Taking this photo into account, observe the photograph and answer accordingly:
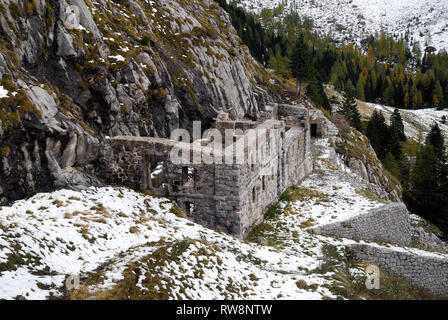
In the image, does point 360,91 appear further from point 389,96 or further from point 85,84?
point 85,84

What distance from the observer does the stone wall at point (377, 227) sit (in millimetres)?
25359

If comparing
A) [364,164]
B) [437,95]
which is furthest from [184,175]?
[437,95]

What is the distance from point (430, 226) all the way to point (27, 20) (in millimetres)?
45491

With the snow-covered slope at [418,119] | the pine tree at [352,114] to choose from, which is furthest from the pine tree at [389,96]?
the pine tree at [352,114]

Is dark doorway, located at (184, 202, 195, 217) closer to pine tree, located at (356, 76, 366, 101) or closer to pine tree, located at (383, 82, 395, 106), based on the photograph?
pine tree, located at (356, 76, 366, 101)

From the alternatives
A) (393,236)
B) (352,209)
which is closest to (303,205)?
(352,209)

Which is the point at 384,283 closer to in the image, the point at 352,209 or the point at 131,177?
the point at 352,209

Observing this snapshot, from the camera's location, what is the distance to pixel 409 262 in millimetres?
23391

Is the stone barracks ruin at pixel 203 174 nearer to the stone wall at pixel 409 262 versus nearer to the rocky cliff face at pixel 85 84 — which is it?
the rocky cliff face at pixel 85 84

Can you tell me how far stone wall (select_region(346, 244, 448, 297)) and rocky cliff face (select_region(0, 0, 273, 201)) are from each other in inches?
623

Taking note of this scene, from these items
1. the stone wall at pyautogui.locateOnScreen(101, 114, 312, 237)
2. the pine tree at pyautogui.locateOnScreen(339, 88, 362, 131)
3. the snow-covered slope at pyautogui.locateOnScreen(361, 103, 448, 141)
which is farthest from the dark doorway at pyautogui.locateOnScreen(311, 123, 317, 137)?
the snow-covered slope at pyautogui.locateOnScreen(361, 103, 448, 141)

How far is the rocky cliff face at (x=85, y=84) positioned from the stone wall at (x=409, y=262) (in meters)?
15.8

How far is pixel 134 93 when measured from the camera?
90.9 ft

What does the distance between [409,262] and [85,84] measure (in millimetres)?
21708
